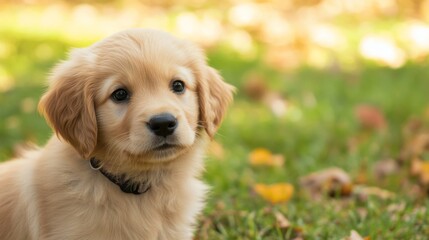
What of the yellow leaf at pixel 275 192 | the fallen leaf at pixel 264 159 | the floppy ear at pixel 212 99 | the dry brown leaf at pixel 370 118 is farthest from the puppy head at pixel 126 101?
the dry brown leaf at pixel 370 118

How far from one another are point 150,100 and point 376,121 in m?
2.86

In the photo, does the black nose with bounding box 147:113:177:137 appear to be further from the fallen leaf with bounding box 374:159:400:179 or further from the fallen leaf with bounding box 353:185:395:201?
the fallen leaf with bounding box 374:159:400:179

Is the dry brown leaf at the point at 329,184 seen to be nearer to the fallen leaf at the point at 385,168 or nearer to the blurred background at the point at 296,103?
the blurred background at the point at 296,103

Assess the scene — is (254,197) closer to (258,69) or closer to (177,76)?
(177,76)

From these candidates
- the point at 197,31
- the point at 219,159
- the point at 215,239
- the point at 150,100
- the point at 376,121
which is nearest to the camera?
the point at 150,100

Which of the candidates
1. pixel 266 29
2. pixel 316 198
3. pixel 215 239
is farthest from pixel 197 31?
pixel 215 239

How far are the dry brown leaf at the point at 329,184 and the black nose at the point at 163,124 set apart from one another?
1.60 meters

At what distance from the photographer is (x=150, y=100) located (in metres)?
2.77

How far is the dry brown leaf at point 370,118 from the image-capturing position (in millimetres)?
5156

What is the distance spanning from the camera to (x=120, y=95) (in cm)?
281

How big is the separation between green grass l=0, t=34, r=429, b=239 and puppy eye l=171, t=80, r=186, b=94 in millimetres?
862

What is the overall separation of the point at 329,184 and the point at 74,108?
1.86 metres

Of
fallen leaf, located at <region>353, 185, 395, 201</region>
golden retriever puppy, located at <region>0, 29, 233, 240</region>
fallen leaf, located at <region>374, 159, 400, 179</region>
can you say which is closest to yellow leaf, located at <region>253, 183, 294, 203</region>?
fallen leaf, located at <region>353, 185, 395, 201</region>

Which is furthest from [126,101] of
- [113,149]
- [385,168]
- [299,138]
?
[299,138]
